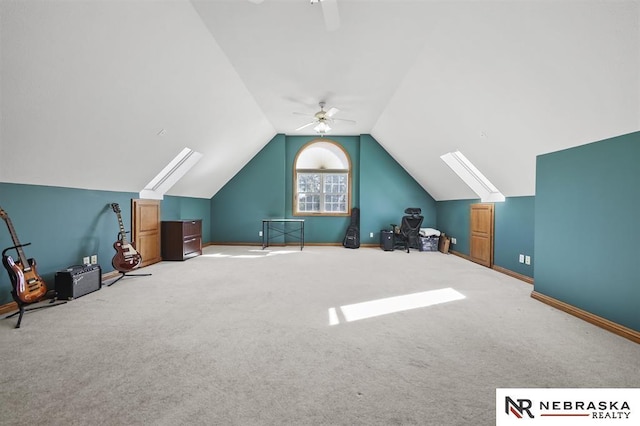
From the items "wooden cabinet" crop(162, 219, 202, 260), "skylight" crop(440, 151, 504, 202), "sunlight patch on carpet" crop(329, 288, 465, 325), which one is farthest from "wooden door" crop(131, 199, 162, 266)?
"skylight" crop(440, 151, 504, 202)

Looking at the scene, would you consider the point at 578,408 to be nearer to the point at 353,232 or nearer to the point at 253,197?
the point at 353,232

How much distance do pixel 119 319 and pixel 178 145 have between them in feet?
9.47

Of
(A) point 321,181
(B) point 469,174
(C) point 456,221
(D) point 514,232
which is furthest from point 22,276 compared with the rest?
(C) point 456,221

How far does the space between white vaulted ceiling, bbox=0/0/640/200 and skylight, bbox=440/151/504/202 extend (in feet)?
2.09

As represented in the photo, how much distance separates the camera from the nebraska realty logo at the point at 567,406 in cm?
137

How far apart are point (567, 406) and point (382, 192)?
6.04 metres

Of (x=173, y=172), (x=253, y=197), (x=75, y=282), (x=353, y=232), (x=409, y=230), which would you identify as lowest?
(x=75, y=282)

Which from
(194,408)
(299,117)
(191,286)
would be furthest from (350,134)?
(194,408)

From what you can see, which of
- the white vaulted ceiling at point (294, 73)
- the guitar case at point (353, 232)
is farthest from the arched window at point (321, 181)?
the white vaulted ceiling at point (294, 73)

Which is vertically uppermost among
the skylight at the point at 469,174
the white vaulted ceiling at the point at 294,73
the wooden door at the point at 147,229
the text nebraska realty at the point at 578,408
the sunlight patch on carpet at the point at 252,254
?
the white vaulted ceiling at the point at 294,73

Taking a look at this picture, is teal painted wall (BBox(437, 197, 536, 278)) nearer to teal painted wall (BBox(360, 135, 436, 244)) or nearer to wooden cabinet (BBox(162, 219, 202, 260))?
teal painted wall (BBox(360, 135, 436, 244))

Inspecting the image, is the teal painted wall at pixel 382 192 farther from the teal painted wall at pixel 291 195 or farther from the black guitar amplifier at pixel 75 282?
the black guitar amplifier at pixel 75 282

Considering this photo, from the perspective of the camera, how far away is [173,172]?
17.4 ft

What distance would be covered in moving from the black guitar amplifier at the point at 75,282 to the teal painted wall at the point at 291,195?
4150 mm
